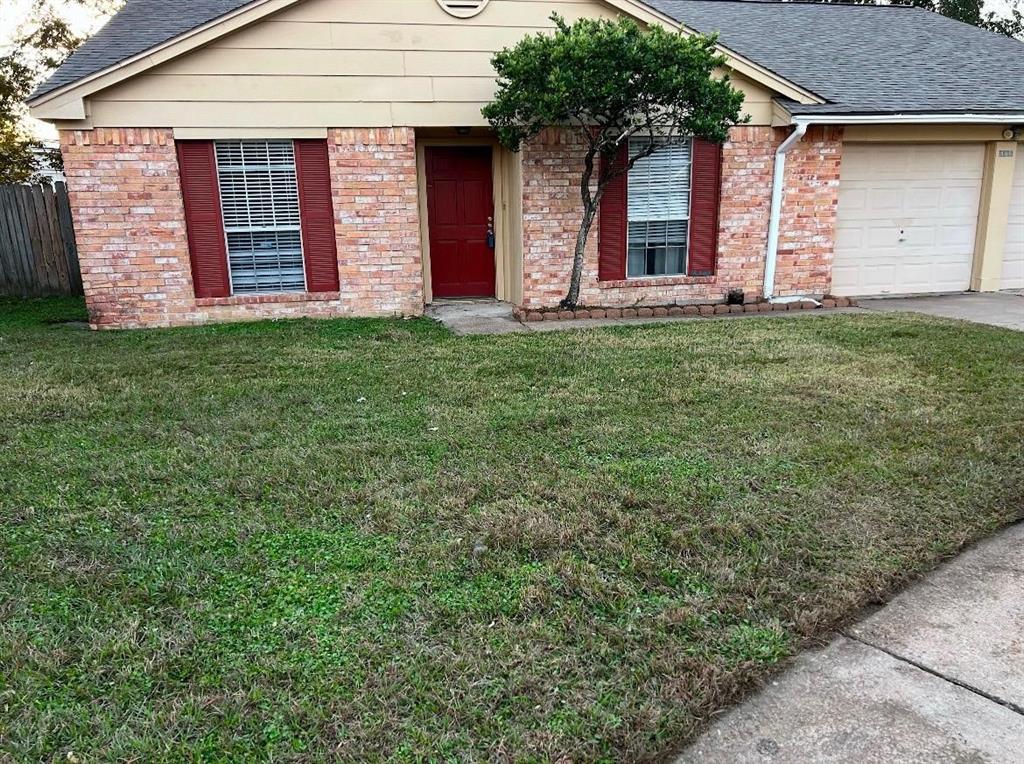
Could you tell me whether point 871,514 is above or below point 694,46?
below

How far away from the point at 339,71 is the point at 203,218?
2360 mm

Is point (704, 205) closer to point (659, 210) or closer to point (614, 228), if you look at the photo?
point (659, 210)

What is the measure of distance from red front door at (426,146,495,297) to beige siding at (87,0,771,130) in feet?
3.27

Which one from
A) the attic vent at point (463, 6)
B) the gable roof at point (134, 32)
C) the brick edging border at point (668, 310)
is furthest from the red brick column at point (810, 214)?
the gable roof at point (134, 32)

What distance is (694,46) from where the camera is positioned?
25.7 feet

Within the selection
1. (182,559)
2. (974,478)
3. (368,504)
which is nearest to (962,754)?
(974,478)

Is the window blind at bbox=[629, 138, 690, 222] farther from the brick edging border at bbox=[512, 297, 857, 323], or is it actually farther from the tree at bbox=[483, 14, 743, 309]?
the brick edging border at bbox=[512, 297, 857, 323]

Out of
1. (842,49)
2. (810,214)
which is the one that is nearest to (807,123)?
(810,214)

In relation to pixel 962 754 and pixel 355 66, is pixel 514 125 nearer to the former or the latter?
pixel 355 66

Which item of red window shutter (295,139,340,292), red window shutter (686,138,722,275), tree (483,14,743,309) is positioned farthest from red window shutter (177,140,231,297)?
red window shutter (686,138,722,275)

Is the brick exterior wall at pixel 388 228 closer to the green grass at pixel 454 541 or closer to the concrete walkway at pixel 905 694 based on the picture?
the green grass at pixel 454 541

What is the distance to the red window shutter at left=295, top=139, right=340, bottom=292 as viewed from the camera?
8.81 m

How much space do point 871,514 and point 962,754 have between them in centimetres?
150

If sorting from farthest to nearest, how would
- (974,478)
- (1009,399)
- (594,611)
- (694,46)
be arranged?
(694,46) < (1009,399) < (974,478) < (594,611)
